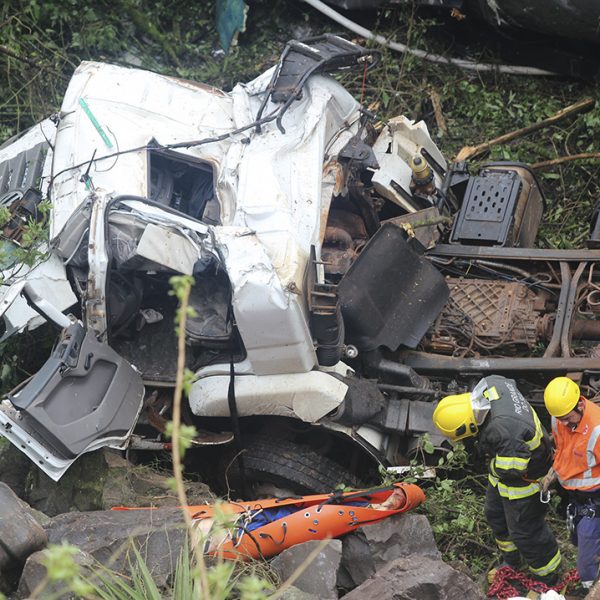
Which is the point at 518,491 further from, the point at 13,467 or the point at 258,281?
the point at 13,467

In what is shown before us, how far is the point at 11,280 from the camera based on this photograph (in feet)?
18.6

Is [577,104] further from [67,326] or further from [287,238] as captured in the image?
[67,326]

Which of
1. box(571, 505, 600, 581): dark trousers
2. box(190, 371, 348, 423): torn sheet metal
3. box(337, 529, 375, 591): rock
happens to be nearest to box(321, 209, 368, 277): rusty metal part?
box(190, 371, 348, 423): torn sheet metal

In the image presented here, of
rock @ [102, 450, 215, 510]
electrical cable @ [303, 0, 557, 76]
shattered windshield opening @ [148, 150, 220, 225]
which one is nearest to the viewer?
rock @ [102, 450, 215, 510]

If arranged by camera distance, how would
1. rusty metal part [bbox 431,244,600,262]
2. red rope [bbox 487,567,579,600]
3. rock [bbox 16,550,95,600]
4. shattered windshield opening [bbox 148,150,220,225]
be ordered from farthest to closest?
1. rusty metal part [bbox 431,244,600,262]
2. shattered windshield opening [bbox 148,150,220,225]
3. red rope [bbox 487,567,579,600]
4. rock [bbox 16,550,95,600]

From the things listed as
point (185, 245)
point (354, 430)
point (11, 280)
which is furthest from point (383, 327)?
point (11, 280)

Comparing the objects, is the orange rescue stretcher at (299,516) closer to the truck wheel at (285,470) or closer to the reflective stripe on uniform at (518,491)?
the truck wheel at (285,470)

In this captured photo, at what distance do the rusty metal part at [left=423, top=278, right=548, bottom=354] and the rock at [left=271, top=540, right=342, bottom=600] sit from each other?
71.9 inches

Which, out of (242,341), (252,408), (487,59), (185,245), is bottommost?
(252,408)

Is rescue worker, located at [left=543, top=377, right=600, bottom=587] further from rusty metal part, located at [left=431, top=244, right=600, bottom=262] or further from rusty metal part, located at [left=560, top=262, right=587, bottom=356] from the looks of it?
rusty metal part, located at [left=431, top=244, right=600, bottom=262]

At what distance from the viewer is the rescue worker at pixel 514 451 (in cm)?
481

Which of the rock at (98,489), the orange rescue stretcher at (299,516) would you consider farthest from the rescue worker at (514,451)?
the rock at (98,489)

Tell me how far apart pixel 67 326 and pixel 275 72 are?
7.16ft

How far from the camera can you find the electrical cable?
337 inches
